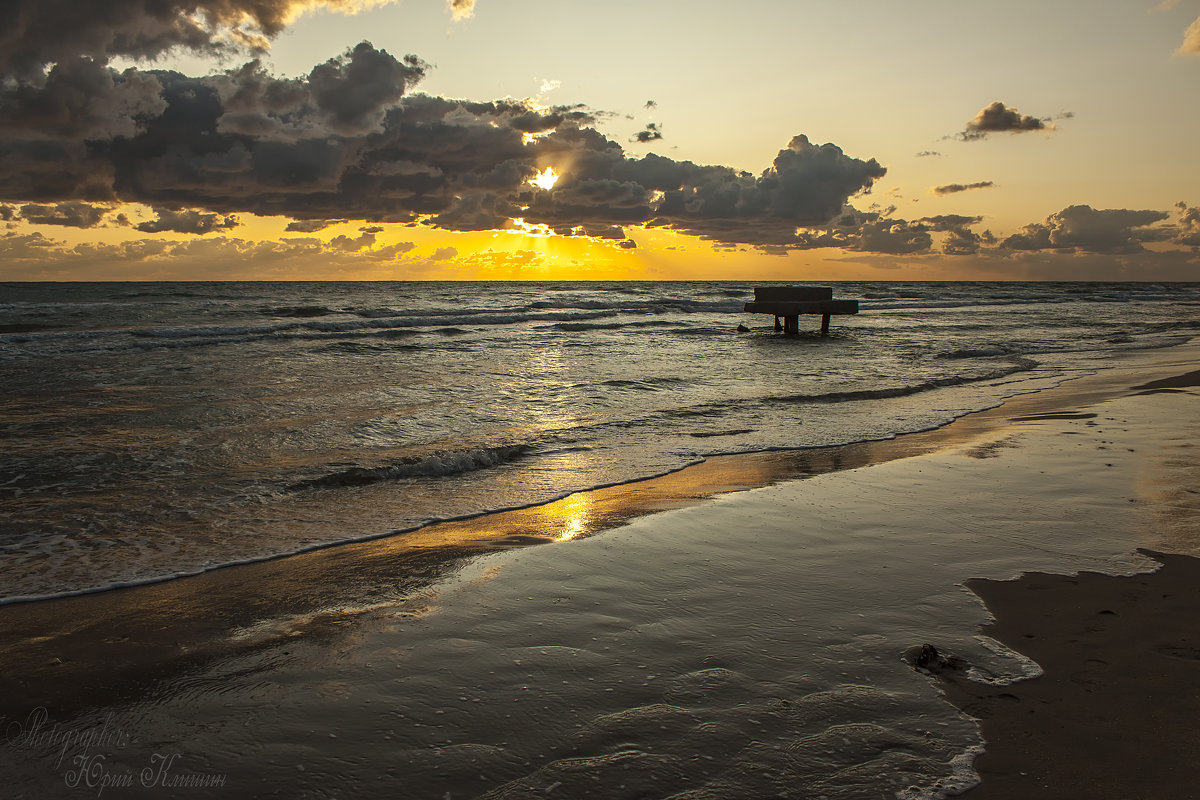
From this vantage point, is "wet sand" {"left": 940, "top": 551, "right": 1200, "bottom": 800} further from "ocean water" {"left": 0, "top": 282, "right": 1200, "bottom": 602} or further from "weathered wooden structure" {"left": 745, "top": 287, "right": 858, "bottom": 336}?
"weathered wooden structure" {"left": 745, "top": 287, "right": 858, "bottom": 336}

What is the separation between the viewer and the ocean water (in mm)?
5266

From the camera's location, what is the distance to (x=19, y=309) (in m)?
35.0

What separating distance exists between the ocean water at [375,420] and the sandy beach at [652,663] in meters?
0.87

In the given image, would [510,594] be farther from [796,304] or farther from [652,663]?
[796,304]

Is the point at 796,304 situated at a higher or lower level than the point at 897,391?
higher

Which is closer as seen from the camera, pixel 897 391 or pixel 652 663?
pixel 652 663

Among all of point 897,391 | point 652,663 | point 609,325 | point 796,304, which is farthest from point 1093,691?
point 609,325

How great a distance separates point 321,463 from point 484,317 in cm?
2796

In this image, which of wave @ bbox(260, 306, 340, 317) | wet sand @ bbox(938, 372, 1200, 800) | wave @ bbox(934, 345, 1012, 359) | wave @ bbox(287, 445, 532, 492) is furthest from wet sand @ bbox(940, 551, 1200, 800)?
wave @ bbox(260, 306, 340, 317)

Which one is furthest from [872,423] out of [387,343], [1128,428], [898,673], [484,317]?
[484,317]

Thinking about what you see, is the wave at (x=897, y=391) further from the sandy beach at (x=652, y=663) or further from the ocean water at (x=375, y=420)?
the sandy beach at (x=652, y=663)

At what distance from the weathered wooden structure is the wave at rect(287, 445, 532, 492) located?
1952 centimetres

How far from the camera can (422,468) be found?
692cm

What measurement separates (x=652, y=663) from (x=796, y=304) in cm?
2383
